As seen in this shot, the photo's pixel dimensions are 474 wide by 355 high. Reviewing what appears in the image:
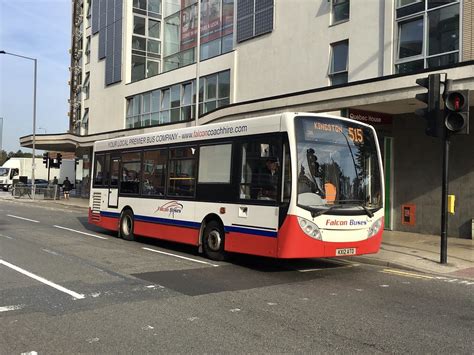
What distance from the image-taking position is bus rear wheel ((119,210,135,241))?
1375cm

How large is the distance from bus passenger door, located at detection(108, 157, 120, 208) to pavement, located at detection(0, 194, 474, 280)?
23.6ft

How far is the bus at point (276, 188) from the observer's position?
8.75 metres

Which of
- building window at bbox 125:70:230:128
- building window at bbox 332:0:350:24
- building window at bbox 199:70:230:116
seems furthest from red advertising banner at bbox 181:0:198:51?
building window at bbox 332:0:350:24

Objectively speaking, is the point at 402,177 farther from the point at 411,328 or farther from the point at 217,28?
the point at 217,28

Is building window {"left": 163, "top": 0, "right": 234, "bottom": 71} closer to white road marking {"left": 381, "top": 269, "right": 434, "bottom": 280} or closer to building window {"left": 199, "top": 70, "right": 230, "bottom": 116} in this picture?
building window {"left": 199, "top": 70, "right": 230, "bottom": 116}

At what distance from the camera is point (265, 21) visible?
2092 cm

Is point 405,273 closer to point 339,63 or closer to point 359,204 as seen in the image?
point 359,204

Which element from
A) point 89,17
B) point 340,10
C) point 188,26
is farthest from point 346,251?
point 89,17

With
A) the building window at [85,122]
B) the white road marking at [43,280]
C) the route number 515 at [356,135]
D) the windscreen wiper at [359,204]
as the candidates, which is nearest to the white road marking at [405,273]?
the windscreen wiper at [359,204]

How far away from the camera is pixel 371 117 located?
15914 mm

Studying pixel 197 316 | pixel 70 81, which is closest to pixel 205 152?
pixel 197 316

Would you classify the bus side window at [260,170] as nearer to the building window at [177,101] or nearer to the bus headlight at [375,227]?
the bus headlight at [375,227]

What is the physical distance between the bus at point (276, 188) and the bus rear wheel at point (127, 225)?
172 centimetres

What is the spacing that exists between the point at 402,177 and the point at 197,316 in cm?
1226
